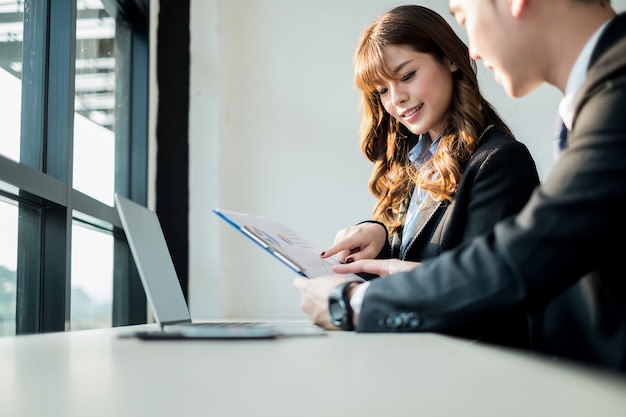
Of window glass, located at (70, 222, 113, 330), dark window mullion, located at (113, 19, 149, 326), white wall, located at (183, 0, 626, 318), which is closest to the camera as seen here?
window glass, located at (70, 222, 113, 330)

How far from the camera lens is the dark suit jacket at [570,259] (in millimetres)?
695

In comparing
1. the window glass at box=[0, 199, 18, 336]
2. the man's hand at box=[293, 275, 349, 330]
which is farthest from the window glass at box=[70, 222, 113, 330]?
the man's hand at box=[293, 275, 349, 330]

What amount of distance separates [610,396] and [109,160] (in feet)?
8.06

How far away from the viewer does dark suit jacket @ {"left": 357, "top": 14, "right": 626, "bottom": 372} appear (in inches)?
27.4

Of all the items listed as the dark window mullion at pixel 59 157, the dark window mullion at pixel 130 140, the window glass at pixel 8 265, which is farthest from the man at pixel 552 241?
the dark window mullion at pixel 130 140

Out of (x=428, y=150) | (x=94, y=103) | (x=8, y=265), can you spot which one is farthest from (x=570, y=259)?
(x=94, y=103)

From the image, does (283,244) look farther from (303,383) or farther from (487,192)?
(303,383)

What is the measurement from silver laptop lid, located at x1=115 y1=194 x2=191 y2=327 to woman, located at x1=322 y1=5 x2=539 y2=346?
31cm

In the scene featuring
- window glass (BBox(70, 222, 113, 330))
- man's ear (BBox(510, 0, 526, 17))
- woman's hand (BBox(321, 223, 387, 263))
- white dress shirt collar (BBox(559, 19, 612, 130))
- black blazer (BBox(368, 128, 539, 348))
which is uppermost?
man's ear (BBox(510, 0, 526, 17))

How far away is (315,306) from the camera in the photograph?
1.05 metres

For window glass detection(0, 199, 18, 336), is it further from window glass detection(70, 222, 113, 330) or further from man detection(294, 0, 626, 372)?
man detection(294, 0, 626, 372)

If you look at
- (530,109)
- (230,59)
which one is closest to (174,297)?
(230,59)

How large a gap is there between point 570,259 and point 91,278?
195cm

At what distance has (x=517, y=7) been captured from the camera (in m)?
0.91
